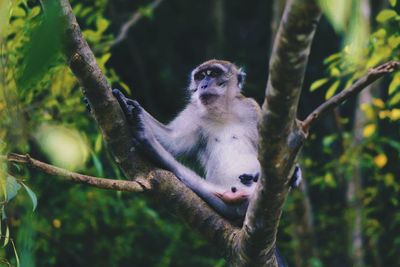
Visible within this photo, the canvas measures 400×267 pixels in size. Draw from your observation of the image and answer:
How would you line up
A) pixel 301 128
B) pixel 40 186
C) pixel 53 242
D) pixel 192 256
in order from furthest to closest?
1. pixel 192 256
2. pixel 53 242
3. pixel 40 186
4. pixel 301 128

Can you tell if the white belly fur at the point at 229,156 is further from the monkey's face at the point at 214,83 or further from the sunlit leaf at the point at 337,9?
the sunlit leaf at the point at 337,9

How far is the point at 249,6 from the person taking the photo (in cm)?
1142

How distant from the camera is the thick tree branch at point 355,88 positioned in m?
2.59

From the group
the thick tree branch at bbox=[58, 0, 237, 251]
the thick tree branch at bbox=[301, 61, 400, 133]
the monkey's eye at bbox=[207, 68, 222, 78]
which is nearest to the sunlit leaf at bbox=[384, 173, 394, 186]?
the monkey's eye at bbox=[207, 68, 222, 78]

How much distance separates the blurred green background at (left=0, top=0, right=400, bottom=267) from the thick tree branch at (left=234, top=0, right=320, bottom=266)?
1.09 meters

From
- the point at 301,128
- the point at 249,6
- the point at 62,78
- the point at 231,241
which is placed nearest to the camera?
the point at 301,128

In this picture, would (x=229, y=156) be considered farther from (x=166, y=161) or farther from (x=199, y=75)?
(x=166, y=161)

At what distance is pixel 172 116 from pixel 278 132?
6526mm

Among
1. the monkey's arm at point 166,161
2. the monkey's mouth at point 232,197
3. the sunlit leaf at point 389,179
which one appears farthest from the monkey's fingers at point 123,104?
the sunlit leaf at point 389,179

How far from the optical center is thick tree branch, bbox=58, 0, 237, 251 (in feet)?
11.8

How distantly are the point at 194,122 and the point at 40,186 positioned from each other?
2.22m

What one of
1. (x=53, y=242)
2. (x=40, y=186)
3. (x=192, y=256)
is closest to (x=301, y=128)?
Result: (x=40, y=186)

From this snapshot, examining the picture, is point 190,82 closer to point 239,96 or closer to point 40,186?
point 239,96

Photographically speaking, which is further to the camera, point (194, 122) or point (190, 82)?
point (190, 82)
